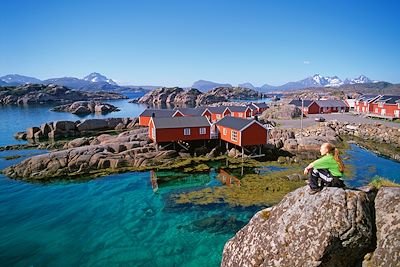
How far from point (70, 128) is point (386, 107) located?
7062 centimetres

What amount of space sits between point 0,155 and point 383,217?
4772 centimetres

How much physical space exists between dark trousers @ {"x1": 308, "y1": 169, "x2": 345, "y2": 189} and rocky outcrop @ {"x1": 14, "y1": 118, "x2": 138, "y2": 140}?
57633 millimetres

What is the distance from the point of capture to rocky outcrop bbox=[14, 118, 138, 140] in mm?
55128

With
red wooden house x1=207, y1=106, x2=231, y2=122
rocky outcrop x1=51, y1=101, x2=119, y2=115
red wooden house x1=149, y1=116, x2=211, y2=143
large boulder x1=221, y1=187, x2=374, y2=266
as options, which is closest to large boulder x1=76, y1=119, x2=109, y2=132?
red wooden house x1=207, y1=106, x2=231, y2=122

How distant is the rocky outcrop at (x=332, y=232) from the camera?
6.40m

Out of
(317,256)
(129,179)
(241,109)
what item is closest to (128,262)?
(317,256)

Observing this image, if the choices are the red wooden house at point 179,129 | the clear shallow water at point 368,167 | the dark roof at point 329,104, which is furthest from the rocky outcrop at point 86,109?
the clear shallow water at point 368,167

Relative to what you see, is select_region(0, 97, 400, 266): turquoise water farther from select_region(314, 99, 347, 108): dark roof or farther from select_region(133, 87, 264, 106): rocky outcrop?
select_region(133, 87, 264, 106): rocky outcrop

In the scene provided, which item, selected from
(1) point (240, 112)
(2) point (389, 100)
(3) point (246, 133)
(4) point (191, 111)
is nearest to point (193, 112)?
(4) point (191, 111)

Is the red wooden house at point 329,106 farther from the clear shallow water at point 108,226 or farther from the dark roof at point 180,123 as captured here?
the clear shallow water at point 108,226

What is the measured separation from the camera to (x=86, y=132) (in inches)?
2382

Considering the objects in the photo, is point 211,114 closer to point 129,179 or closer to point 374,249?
point 129,179

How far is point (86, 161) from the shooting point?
3291 cm

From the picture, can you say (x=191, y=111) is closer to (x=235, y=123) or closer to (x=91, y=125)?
(x=235, y=123)
